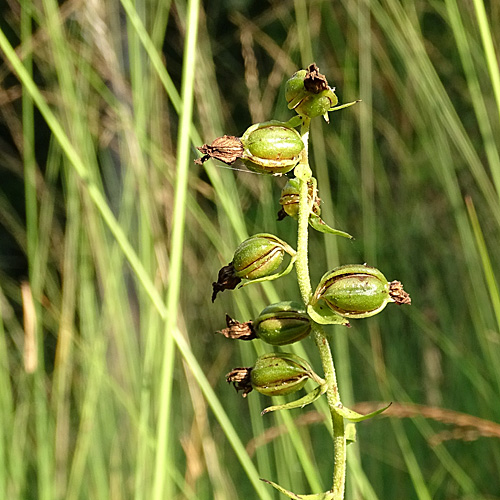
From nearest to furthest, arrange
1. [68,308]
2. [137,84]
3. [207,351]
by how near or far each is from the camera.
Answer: [137,84] < [68,308] < [207,351]

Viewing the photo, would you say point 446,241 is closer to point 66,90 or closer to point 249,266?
point 66,90

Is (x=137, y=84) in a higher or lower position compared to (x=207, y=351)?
higher

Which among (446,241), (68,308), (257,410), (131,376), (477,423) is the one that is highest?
(446,241)

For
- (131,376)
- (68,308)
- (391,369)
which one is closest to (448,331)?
(391,369)

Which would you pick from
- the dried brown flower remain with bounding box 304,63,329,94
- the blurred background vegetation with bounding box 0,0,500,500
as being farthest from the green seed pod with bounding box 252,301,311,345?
the dried brown flower remain with bounding box 304,63,329,94

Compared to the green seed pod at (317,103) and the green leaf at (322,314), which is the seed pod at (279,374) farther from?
the green seed pod at (317,103)

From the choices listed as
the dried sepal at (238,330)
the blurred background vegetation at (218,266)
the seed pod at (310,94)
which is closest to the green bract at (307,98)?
the seed pod at (310,94)
